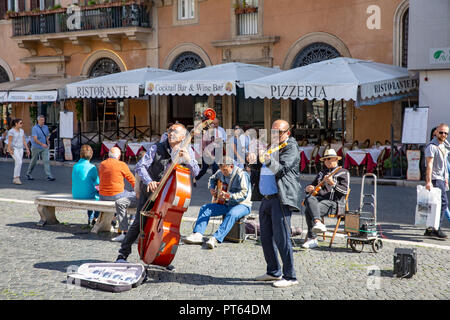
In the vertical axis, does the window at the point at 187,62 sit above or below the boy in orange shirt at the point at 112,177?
above

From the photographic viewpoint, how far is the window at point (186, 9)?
2339 centimetres

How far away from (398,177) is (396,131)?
3.49m

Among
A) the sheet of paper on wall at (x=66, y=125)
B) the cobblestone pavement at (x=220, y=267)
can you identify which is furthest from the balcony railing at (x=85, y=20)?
the cobblestone pavement at (x=220, y=267)

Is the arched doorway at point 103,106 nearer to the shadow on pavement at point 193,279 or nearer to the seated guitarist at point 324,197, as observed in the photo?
the seated guitarist at point 324,197

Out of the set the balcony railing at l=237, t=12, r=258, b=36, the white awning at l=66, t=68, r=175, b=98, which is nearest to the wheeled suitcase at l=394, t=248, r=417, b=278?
the white awning at l=66, t=68, r=175, b=98

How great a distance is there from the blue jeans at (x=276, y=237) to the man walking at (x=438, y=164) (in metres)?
3.40

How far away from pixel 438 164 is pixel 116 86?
11.8m

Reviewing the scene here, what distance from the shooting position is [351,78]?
1475 centimetres

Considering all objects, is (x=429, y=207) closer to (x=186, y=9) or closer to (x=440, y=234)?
(x=440, y=234)

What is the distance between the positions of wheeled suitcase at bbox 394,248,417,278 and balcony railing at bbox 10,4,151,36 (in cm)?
1854

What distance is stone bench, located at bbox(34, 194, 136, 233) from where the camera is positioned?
9148mm

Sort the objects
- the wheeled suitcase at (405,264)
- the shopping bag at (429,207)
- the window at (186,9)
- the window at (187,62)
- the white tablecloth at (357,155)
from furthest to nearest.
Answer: the window at (186,9)
the window at (187,62)
the white tablecloth at (357,155)
the shopping bag at (429,207)
the wheeled suitcase at (405,264)

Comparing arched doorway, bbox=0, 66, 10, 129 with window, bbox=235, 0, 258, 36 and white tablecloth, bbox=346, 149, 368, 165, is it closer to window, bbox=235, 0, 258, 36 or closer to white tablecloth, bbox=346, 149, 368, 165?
window, bbox=235, 0, 258, 36

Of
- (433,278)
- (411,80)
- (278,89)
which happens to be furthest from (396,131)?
(433,278)
